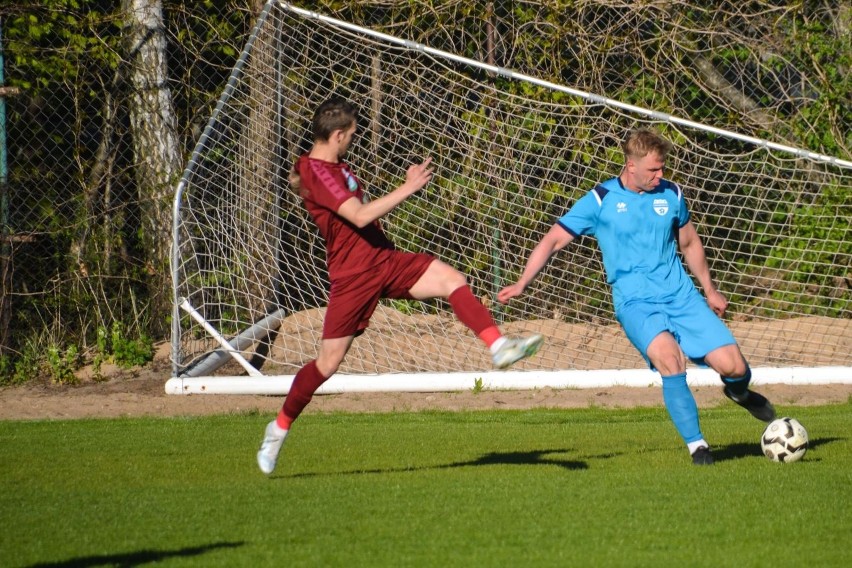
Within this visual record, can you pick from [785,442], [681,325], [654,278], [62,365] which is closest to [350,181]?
[654,278]

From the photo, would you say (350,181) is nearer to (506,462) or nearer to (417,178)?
(417,178)

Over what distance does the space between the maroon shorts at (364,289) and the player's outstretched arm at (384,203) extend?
0.31 metres

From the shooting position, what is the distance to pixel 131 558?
4309 millimetres

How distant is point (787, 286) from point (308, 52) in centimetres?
505

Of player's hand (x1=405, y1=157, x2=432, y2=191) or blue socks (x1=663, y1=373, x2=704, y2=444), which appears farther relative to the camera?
blue socks (x1=663, y1=373, x2=704, y2=444)

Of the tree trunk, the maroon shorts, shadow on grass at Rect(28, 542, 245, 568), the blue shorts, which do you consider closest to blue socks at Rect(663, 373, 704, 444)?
the blue shorts

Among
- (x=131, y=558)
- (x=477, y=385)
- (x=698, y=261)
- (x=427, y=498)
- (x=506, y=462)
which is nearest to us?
(x=131, y=558)

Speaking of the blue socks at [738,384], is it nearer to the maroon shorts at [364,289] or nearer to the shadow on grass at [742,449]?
the shadow on grass at [742,449]

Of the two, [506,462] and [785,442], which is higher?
[785,442]

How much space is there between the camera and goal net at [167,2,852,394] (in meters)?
10.7

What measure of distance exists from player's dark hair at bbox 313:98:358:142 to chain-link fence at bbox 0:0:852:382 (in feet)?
20.1

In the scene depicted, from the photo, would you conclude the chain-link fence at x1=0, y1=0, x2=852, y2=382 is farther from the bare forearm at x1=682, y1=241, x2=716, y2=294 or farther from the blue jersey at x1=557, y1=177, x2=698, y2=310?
the blue jersey at x1=557, y1=177, x2=698, y2=310

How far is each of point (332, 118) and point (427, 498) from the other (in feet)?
6.58

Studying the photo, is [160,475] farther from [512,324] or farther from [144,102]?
[144,102]
